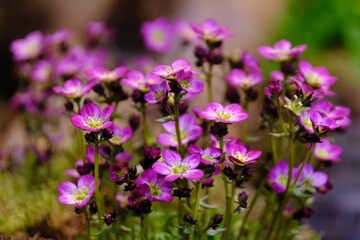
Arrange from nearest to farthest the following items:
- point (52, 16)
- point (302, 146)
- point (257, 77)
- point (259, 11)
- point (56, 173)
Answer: point (257, 77)
point (302, 146)
point (56, 173)
point (52, 16)
point (259, 11)

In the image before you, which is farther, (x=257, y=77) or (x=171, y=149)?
(x=257, y=77)

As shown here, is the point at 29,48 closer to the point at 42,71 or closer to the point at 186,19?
the point at 42,71

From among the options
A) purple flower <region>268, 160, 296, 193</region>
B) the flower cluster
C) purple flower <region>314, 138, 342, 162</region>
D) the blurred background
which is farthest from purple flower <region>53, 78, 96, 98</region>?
the blurred background

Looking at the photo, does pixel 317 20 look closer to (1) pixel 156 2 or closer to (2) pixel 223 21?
(2) pixel 223 21

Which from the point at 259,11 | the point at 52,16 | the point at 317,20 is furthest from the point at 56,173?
the point at 317,20

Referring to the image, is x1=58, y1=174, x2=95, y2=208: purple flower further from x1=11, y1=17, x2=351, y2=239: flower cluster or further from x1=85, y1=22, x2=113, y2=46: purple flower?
x1=85, y1=22, x2=113, y2=46: purple flower

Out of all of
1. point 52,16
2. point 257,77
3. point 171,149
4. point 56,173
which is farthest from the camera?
point 52,16
